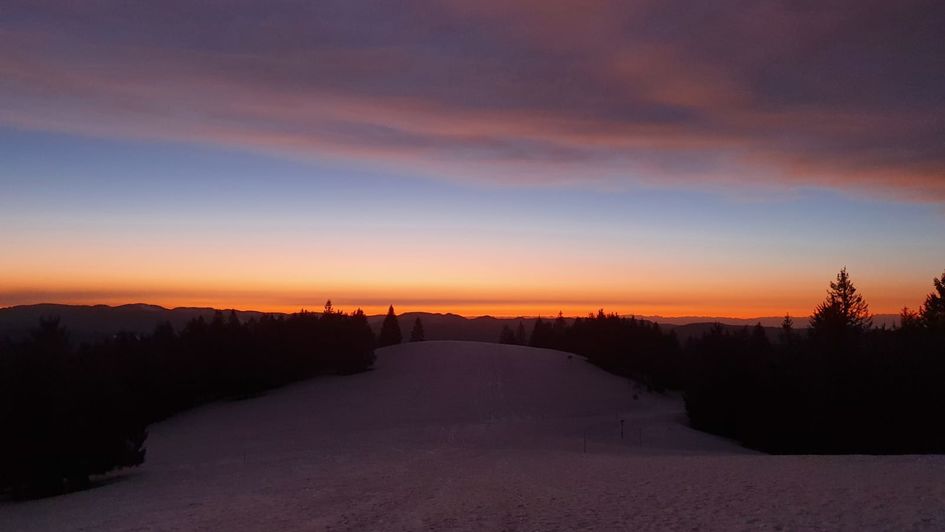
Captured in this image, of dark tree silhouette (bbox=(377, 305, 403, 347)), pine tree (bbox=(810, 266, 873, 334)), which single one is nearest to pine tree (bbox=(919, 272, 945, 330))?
pine tree (bbox=(810, 266, 873, 334))

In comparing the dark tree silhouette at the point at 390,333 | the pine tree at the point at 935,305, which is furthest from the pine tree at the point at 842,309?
the dark tree silhouette at the point at 390,333

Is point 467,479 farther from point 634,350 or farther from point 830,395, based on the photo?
point 634,350

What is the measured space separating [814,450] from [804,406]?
210cm

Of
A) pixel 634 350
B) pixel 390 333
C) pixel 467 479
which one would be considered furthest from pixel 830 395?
pixel 390 333

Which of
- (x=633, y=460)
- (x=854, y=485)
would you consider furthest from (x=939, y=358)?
(x=854, y=485)

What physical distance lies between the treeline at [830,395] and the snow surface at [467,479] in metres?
2.62

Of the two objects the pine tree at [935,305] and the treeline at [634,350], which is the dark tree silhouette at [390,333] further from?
the pine tree at [935,305]

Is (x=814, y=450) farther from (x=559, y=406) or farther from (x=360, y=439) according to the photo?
(x=360, y=439)

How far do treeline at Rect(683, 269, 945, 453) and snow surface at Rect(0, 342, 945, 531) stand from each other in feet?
8.59

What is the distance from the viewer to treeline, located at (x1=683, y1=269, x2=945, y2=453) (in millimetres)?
32000

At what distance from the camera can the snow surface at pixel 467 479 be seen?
1377cm

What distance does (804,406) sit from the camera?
1423 inches

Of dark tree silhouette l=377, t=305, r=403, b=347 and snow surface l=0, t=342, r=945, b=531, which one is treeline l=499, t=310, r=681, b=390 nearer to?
snow surface l=0, t=342, r=945, b=531

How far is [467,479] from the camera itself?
21078 mm
